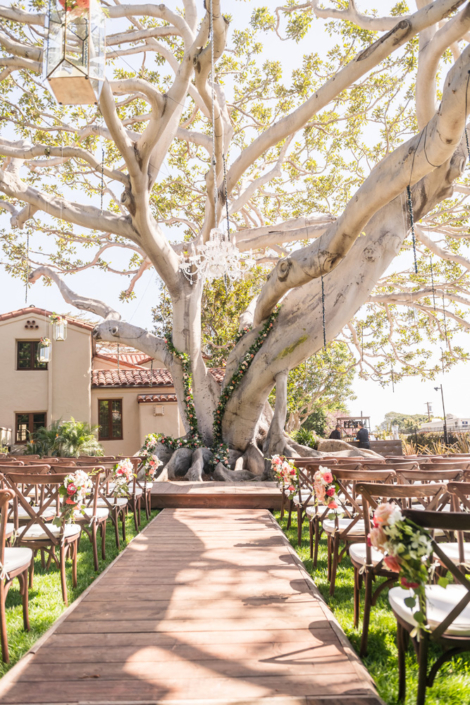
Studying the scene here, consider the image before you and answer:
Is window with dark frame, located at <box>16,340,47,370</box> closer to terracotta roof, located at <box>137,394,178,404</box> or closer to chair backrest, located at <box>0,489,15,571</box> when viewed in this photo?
terracotta roof, located at <box>137,394,178,404</box>

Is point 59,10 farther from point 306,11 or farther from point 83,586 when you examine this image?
point 306,11

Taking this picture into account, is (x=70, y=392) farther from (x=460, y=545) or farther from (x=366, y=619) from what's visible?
(x=460, y=545)

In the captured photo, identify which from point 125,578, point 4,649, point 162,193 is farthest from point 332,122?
point 4,649

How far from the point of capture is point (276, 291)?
31.2 ft

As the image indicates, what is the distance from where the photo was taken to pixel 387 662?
8.82 feet

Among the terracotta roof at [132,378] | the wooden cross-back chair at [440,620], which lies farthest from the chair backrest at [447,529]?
the terracotta roof at [132,378]

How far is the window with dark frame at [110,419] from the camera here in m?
19.0

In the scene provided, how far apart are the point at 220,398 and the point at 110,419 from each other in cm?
894

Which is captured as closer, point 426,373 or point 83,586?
point 83,586

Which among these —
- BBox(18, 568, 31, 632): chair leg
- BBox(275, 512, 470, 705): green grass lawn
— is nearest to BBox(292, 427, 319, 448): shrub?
BBox(275, 512, 470, 705): green grass lawn

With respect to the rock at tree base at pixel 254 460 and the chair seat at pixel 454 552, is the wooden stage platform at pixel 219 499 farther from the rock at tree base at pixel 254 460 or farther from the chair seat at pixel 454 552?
the chair seat at pixel 454 552

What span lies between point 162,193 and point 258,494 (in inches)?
383

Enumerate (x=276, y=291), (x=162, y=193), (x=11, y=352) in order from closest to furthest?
(x=276, y=291) < (x=162, y=193) < (x=11, y=352)

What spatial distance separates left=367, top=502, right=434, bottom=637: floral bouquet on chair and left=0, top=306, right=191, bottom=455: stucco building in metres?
16.6
